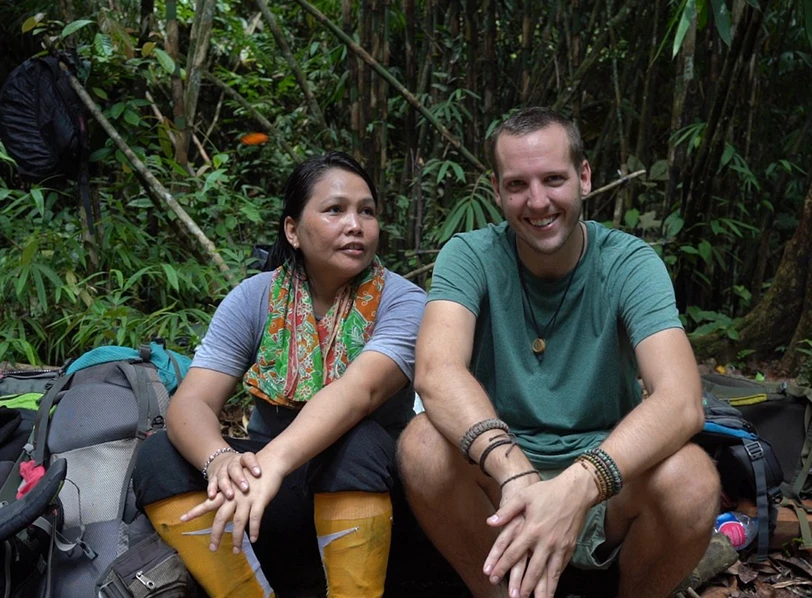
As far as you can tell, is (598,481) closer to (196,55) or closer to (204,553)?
(204,553)

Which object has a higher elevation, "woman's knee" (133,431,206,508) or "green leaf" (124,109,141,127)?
"green leaf" (124,109,141,127)

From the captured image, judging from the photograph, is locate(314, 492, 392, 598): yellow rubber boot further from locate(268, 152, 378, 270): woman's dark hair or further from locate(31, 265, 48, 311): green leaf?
locate(31, 265, 48, 311): green leaf

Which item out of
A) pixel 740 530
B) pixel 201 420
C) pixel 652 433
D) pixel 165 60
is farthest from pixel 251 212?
pixel 652 433

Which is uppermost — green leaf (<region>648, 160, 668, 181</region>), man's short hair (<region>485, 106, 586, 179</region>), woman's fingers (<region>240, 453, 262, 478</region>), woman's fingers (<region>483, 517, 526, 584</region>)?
man's short hair (<region>485, 106, 586, 179</region>)

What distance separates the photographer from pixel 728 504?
8.80 ft

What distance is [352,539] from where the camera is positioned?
2.00 metres

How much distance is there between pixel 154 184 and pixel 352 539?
2.65 meters

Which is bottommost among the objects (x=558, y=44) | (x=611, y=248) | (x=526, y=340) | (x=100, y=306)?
(x=100, y=306)

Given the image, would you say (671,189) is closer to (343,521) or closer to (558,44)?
(558,44)

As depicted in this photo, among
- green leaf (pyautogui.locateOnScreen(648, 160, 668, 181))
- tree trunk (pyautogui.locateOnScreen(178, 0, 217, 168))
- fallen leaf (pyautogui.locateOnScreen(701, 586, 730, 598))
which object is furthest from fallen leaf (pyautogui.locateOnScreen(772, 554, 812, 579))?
tree trunk (pyautogui.locateOnScreen(178, 0, 217, 168))

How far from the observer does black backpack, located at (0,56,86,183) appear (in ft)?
13.0

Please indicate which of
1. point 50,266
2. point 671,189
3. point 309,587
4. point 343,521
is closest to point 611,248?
point 343,521

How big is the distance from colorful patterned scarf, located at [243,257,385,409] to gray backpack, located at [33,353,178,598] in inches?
14.0

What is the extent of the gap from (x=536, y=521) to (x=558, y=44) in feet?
11.7
